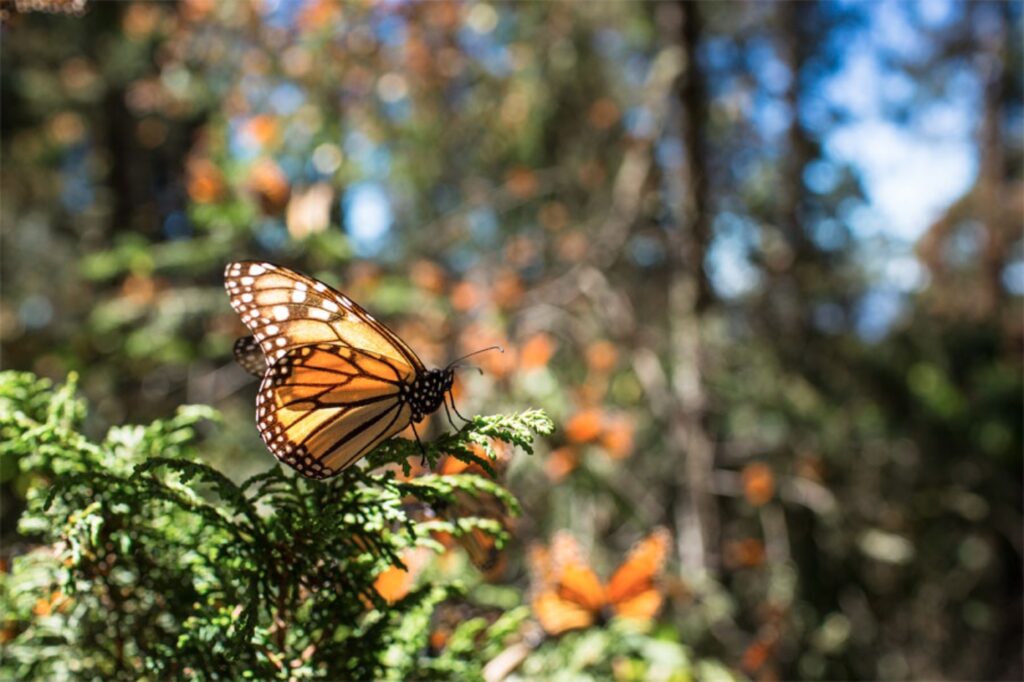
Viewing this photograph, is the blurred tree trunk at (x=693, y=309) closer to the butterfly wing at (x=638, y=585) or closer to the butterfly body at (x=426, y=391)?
the butterfly wing at (x=638, y=585)

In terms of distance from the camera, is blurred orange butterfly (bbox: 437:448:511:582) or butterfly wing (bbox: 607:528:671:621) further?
butterfly wing (bbox: 607:528:671:621)

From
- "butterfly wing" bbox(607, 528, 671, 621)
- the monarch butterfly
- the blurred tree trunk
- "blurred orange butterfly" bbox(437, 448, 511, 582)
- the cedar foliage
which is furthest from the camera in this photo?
the blurred tree trunk

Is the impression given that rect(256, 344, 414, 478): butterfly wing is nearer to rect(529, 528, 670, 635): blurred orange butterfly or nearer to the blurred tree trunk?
rect(529, 528, 670, 635): blurred orange butterfly

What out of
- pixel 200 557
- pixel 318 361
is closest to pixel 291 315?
pixel 318 361

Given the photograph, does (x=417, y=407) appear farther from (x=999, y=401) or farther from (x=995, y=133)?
(x=995, y=133)

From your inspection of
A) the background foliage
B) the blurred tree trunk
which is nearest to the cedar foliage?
the background foliage
